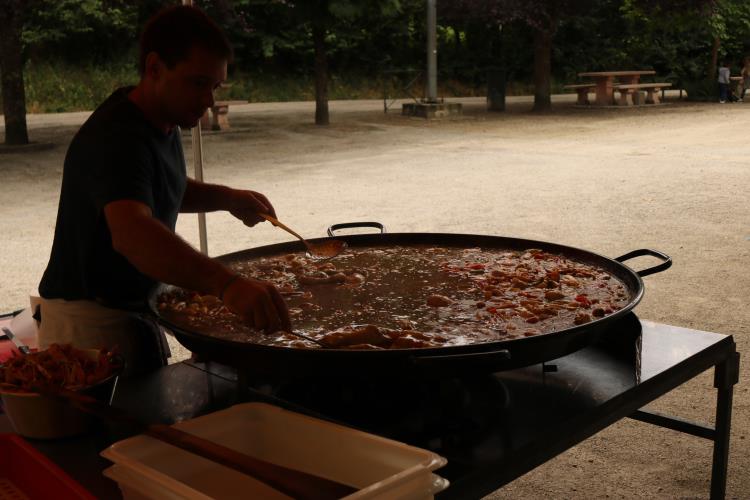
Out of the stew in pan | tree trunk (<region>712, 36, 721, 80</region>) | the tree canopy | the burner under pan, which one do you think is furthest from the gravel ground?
tree trunk (<region>712, 36, 721, 80</region>)

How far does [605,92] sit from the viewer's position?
66.2 ft

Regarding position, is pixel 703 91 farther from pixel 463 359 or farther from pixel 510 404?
pixel 463 359

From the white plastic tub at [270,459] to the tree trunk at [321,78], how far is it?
1503 centimetres

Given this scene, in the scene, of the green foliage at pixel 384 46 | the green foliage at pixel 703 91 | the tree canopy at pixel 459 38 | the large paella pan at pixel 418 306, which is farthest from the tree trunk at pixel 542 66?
the large paella pan at pixel 418 306

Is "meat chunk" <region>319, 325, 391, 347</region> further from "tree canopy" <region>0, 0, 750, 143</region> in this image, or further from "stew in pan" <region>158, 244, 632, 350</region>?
"tree canopy" <region>0, 0, 750, 143</region>

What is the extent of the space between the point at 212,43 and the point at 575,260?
4.45 ft

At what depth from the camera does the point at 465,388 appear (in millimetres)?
1962

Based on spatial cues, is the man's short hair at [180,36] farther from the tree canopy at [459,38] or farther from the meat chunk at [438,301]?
the tree canopy at [459,38]

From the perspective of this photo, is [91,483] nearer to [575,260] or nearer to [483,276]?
[483,276]

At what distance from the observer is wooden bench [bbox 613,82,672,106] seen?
774 inches

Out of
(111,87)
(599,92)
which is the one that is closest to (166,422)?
(599,92)

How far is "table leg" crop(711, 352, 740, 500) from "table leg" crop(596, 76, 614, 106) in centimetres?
1864

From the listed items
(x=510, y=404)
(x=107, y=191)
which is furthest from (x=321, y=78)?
(x=510, y=404)

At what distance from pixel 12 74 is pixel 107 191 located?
12.6 metres
